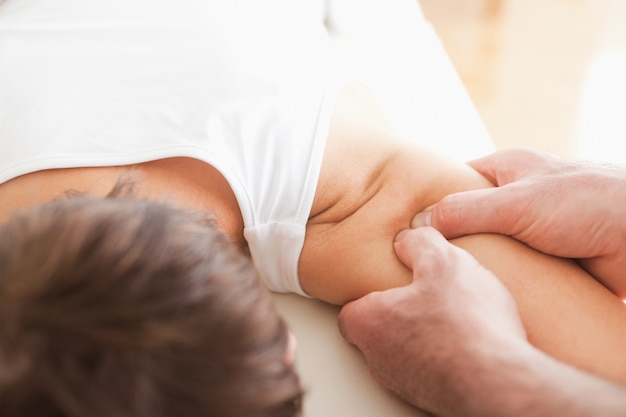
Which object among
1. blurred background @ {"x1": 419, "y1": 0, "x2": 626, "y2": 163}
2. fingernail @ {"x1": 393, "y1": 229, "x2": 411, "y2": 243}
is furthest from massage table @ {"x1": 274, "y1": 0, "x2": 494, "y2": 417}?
blurred background @ {"x1": 419, "y1": 0, "x2": 626, "y2": 163}

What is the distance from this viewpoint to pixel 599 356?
2.36ft

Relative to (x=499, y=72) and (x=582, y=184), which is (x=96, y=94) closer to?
(x=582, y=184)

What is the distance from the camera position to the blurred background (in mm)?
1979

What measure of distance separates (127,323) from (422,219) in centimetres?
53

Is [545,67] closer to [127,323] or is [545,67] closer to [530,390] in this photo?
[530,390]

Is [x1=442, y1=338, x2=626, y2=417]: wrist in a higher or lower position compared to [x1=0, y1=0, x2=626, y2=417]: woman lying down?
lower

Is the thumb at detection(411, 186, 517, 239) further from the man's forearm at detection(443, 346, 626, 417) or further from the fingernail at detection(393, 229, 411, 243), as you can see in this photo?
the man's forearm at detection(443, 346, 626, 417)

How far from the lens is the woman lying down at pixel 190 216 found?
0.49m

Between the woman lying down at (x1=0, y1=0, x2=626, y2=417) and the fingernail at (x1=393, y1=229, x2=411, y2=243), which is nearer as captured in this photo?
the woman lying down at (x1=0, y1=0, x2=626, y2=417)

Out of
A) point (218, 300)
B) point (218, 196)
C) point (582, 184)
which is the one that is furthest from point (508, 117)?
point (218, 300)

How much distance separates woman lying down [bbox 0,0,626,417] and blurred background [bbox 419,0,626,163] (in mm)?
1106

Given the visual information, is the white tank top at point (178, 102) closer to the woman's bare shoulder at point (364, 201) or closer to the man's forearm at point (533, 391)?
the woman's bare shoulder at point (364, 201)

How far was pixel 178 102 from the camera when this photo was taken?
2.98ft

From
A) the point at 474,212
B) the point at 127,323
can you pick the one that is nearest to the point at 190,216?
the point at 127,323
